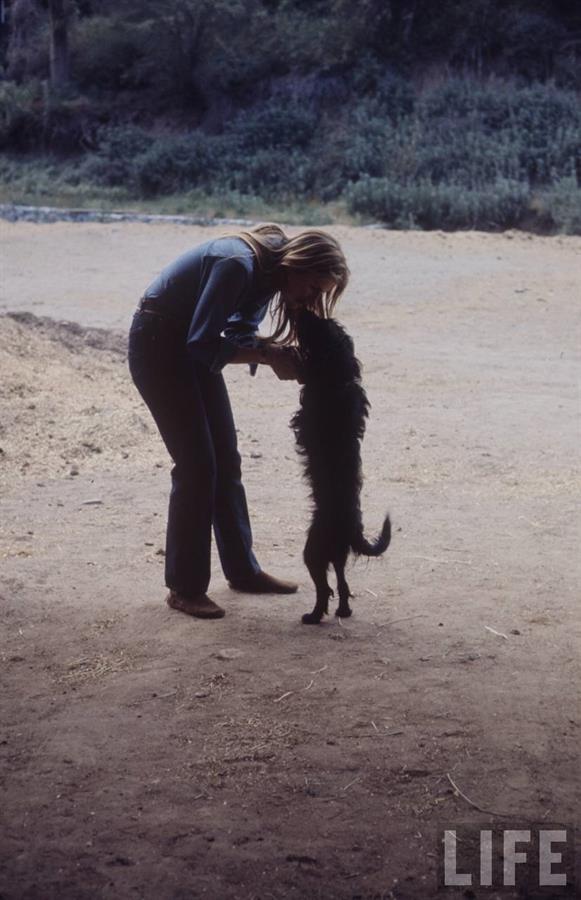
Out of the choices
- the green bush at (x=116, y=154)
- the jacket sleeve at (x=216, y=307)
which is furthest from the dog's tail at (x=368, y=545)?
the green bush at (x=116, y=154)

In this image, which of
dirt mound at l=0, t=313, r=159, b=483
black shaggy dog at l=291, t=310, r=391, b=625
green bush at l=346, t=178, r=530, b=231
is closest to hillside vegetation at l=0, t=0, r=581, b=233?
green bush at l=346, t=178, r=530, b=231

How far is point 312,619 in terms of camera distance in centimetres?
470

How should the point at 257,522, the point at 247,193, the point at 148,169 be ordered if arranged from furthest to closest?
the point at 148,169 < the point at 247,193 < the point at 257,522

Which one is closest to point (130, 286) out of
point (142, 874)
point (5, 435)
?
point (5, 435)

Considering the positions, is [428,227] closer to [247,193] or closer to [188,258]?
[247,193]

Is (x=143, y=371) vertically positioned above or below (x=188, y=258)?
below

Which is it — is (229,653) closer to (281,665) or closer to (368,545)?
(281,665)

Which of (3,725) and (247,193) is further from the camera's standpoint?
(247,193)

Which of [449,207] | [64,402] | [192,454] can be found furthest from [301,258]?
[449,207]

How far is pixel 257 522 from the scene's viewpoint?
6355mm

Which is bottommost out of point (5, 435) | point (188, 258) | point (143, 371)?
point (5, 435)

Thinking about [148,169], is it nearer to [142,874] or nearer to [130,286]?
[130,286]

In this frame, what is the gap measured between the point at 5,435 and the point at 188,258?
4.14 meters

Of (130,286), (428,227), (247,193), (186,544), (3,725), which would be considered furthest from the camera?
(247,193)
